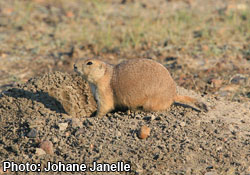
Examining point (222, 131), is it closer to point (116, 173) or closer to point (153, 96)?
point (153, 96)

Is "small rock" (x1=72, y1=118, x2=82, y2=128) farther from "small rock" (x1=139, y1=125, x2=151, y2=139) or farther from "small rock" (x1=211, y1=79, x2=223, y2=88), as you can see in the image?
"small rock" (x1=211, y1=79, x2=223, y2=88)

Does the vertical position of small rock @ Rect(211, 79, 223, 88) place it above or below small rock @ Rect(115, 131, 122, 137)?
above

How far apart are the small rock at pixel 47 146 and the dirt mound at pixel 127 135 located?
0.05 metres

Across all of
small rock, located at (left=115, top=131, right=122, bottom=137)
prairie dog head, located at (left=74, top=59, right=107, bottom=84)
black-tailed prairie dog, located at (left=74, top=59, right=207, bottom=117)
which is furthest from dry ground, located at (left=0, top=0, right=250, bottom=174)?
prairie dog head, located at (left=74, top=59, right=107, bottom=84)

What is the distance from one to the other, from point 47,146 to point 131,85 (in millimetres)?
1333

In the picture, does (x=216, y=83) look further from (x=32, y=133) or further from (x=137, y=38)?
(x=32, y=133)

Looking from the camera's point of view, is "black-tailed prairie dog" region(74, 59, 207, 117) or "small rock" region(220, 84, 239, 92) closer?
"black-tailed prairie dog" region(74, 59, 207, 117)

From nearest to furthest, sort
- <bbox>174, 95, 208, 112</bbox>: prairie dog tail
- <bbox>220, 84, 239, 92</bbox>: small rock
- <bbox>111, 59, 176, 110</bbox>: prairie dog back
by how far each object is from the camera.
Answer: <bbox>111, 59, 176, 110</bbox>: prairie dog back < <bbox>174, 95, 208, 112</bbox>: prairie dog tail < <bbox>220, 84, 239, 92</bbox>: small rock

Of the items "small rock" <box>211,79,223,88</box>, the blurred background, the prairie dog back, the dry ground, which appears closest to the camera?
the dry ground

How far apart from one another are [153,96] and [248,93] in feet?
6.57

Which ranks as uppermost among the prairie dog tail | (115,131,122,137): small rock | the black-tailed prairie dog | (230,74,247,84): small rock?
the black-tailed prairie dog

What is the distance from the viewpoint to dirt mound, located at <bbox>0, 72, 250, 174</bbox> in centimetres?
433

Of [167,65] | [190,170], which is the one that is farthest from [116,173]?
[167,65]

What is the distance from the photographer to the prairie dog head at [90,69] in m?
5.31
